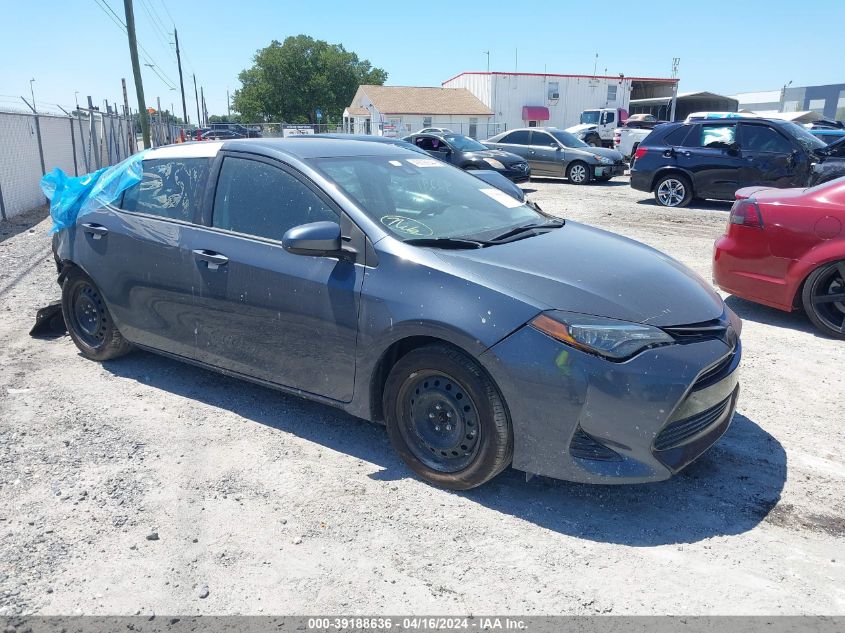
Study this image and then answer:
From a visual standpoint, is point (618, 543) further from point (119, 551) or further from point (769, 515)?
point (119, 551)

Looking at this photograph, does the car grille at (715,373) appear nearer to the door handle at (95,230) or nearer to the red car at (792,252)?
the red car at (792,252)

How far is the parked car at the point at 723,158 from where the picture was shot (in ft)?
39.0

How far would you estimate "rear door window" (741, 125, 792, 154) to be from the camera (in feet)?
39.2

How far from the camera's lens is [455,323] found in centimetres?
303

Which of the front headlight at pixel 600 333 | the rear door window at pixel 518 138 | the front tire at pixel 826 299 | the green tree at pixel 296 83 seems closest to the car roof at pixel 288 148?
the front headlight at pixel 600 333

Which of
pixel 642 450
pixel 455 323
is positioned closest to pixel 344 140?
pixel 455 323

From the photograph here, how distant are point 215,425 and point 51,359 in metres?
2.04

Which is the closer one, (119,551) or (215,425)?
(119,551)

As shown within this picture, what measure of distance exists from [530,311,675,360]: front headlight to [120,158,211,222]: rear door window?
2.47 metres

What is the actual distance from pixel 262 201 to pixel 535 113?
51.6 m

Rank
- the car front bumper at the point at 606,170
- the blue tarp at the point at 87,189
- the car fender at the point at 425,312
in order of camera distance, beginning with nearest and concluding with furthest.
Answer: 1. the car fender at the point at 425,312
2. the blue tarp at the point at 87,189
3. the car front bumper at the point at 606,170

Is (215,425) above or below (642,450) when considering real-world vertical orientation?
below

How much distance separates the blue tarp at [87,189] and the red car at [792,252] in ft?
16.3

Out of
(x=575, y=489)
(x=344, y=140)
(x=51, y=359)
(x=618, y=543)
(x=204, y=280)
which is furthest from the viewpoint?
(x=51, y=359)
